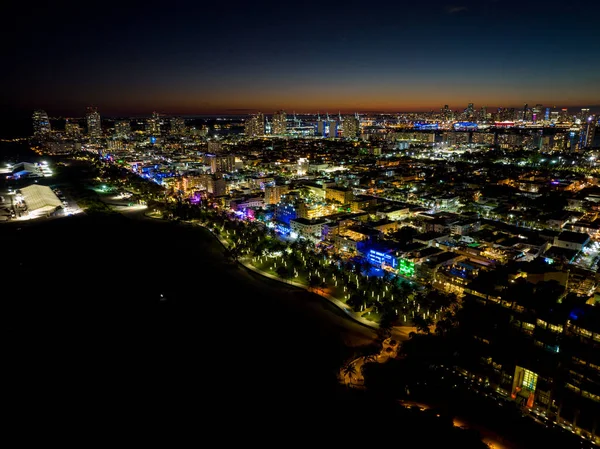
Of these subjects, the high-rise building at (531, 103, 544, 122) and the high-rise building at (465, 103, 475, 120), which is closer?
the high-rise building at (531, 103, 544, 122)

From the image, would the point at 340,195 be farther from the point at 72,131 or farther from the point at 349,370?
the point at 72,131

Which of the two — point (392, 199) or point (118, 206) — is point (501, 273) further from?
point (118, 206)

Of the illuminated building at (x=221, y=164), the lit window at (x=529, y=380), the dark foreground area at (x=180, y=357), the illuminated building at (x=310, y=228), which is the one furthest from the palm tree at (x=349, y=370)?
the illuminated building at (x=221, y=164)

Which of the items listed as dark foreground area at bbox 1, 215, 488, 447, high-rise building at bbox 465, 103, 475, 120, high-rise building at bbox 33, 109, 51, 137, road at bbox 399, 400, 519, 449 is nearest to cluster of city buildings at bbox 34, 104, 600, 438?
road at bbox 399, 400, 519, 449

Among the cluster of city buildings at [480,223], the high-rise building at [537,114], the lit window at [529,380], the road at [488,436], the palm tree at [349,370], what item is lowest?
the road at [488,436]

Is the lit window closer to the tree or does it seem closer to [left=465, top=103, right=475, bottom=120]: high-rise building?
the tree

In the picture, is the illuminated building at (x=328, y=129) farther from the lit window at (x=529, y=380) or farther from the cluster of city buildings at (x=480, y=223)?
the lit window at (x=529, y=380)

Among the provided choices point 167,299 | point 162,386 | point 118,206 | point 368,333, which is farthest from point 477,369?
point 118,206

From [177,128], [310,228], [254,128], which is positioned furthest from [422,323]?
[177,128]
